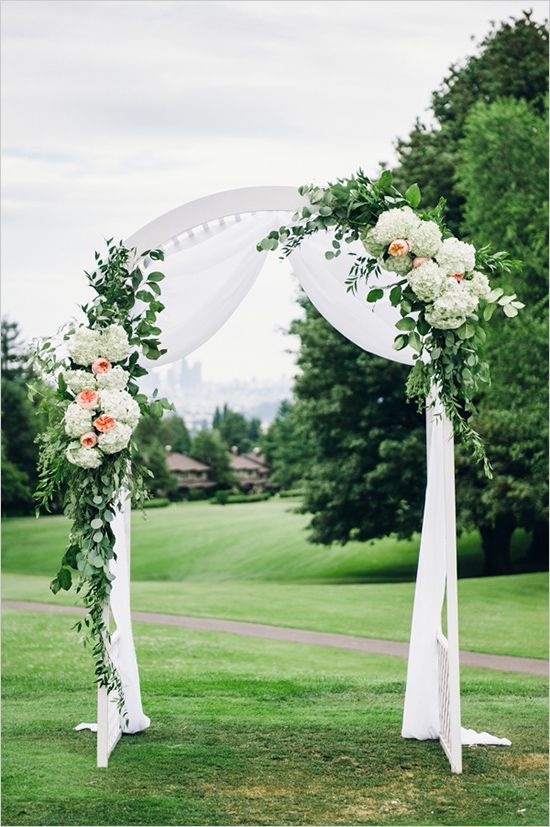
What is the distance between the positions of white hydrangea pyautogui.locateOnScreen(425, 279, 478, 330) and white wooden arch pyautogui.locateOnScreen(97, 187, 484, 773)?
612 mm

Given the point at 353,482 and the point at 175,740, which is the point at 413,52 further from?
the point at 175,740

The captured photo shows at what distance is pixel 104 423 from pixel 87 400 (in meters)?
0.17

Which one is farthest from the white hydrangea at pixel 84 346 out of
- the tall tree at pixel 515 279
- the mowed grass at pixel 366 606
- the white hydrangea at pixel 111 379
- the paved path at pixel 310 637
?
the tall tree at pixel 515 279

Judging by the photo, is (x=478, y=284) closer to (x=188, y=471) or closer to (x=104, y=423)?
(x=104, y=423)

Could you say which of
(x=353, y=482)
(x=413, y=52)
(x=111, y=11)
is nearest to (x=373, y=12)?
(x=413, y=52)

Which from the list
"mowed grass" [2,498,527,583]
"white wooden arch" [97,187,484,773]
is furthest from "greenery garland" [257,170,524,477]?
"mowed grass" [2,498,527,583]

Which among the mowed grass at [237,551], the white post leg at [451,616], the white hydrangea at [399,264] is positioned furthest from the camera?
the mowed grass at [237,551]

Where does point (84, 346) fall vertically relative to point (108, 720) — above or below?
above

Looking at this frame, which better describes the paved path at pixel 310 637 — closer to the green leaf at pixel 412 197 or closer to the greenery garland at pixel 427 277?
the greenery garland at pixel 427 277

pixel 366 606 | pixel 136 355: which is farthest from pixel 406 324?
pixel 366 606

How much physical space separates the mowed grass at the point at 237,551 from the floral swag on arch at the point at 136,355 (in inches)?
638

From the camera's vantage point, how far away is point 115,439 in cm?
606

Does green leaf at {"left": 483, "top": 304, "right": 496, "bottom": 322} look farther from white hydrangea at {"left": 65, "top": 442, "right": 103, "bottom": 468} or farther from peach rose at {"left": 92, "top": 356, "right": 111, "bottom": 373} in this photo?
white hydrangea at {"left": 65, "top": 442, "right": 103, "bottom": 468}

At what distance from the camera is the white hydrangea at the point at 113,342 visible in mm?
6270
